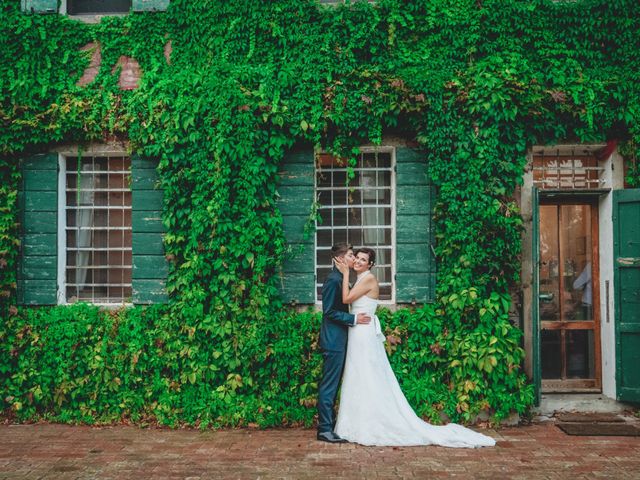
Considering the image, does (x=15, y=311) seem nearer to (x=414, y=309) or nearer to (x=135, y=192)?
(x=135, y=192)

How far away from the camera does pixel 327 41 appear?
7.20m

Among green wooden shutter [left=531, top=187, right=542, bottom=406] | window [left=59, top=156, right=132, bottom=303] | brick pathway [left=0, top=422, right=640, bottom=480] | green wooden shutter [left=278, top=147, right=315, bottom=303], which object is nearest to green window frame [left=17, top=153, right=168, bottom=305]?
window [left=59, top=156, right=132, bottom=303]

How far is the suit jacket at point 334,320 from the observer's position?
6332 mm

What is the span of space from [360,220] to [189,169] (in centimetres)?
217

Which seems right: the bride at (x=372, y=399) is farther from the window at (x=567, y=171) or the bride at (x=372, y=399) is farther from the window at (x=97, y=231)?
the window at (x=97, y=231)

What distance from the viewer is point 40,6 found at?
755 centimetres

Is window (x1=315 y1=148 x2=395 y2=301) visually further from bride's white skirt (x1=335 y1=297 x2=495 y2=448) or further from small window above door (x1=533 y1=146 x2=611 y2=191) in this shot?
small window above door (x1=533 y1=146 x2=611 y2=191)

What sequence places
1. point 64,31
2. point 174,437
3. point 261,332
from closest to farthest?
1. point 174,437
2. point 261,332
3. point 64,31

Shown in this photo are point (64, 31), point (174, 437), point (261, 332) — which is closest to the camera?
point (174, 437)

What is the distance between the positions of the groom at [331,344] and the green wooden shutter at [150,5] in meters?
3.97

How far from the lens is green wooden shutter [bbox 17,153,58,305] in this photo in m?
7.50

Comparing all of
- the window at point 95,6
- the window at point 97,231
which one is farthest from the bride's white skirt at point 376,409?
the window at point 95,6

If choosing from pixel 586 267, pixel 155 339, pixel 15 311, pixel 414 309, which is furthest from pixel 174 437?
pixel 586 267

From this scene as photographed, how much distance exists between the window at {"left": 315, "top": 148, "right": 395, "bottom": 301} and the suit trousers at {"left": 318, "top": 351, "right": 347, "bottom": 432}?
1.29 meters
